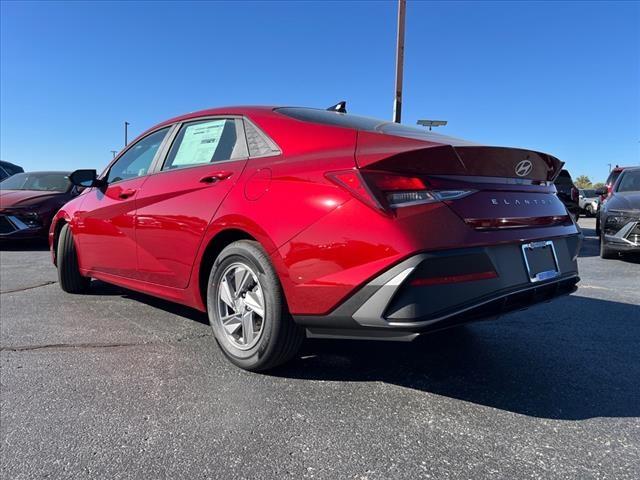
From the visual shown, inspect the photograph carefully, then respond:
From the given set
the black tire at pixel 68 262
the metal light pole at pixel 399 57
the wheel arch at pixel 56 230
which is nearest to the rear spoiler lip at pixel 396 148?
the black tire at pixel 68 262

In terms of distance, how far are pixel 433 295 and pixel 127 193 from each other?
2672 mm

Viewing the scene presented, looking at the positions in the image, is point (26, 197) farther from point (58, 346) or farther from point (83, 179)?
point (58, 346)

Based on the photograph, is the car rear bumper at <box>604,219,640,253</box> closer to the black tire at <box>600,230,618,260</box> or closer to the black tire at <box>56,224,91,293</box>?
the black tire at <box>600,230,618,260</box>

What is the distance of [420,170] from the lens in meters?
2.19

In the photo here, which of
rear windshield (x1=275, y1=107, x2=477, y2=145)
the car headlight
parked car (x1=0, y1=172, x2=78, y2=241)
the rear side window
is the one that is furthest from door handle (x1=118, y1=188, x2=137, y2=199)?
the car headlight

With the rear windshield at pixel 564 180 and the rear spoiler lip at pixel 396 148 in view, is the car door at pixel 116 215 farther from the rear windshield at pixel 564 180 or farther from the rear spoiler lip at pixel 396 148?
the rear windshield at pixel 564 180

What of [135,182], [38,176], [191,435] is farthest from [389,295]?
[38,176]

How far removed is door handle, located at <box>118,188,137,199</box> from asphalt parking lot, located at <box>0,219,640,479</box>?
0.98 meters

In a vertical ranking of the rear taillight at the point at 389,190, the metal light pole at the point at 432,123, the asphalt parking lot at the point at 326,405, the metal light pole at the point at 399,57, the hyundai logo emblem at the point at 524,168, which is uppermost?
the metal light pole at the point at 399,57

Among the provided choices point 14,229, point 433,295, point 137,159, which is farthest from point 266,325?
point 14,229

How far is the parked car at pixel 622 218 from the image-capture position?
673cm

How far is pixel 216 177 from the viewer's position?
2.90 m

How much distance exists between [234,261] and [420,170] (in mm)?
1160

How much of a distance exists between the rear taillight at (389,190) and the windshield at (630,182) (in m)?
6.86
